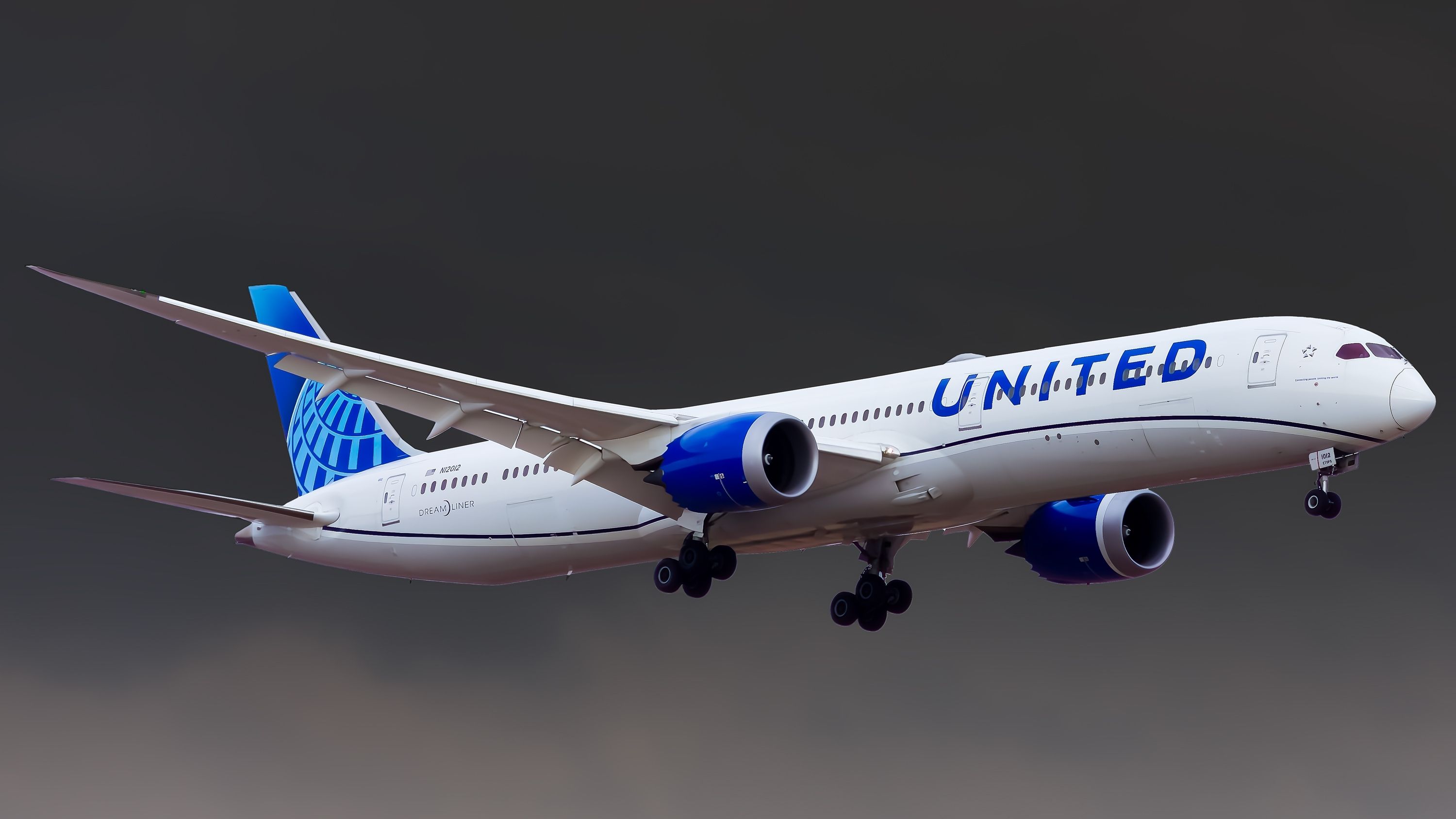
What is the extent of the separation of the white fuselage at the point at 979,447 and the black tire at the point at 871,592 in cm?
197

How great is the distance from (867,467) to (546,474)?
27.1 feet

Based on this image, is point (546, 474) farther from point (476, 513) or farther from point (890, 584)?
point (890, 584)

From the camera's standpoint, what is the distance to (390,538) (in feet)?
133

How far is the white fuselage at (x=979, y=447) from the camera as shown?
2934cm

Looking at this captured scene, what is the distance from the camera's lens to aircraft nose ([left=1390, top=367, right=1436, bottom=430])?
28.1m

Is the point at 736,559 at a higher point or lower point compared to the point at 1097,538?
lower

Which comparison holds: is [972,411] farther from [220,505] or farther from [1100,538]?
[220,505]

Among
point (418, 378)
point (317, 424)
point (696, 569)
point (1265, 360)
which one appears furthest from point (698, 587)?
point (317, 424)

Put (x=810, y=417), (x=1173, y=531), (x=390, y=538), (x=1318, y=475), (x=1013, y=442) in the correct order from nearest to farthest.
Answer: (x=1318, y=475) < (x=1013, y=442) < (x=810, y=417) < (x=1173, y=531) < (x=390, y=538)

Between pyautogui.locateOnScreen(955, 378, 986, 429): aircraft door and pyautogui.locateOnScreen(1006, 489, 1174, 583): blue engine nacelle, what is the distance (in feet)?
18.5

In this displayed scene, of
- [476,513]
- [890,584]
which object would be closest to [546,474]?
[476,513]

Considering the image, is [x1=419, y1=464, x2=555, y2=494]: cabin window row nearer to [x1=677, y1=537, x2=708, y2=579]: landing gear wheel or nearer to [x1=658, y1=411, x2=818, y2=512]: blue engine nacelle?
[x1=677, y1=537, x2=708, y2=579]: landing gear wheel

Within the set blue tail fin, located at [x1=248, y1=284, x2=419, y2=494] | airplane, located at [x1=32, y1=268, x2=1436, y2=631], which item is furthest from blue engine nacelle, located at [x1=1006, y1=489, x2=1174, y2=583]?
blue tail fin, located at [x1=248, y1=284, x2=419, y2=494]

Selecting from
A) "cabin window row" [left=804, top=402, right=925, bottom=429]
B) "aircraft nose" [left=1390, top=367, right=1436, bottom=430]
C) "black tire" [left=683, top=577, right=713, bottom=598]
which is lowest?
"black tire" [left=683, top=577, right=713, bottom=598]
